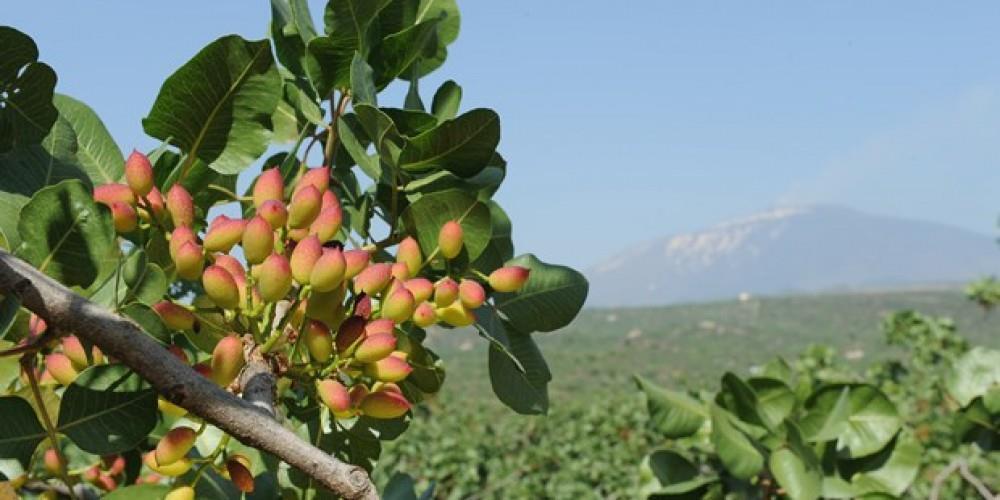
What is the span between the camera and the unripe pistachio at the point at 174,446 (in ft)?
2.21

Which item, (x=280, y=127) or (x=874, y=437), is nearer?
(x=280, y=127)

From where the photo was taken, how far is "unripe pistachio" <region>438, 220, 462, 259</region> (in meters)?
0.77

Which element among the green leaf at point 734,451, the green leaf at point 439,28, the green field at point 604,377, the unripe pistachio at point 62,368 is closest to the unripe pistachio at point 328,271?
the unripe pistachio at point 62,368

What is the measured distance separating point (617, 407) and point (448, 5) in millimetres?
7184

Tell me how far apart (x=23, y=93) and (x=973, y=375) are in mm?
1636

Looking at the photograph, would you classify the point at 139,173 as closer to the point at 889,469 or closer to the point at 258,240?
the point at 258,240

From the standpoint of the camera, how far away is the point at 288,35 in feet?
2.95

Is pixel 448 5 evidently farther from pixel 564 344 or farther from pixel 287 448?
pixel 564 344

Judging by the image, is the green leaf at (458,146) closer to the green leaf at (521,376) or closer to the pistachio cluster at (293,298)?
the pistachio cluster at (293,298)

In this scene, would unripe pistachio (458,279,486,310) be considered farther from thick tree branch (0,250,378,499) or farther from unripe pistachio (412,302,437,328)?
thick tree branch (0,250,378,499)

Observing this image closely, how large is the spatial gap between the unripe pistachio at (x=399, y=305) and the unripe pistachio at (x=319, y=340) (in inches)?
1.8

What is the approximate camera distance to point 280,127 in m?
0.99

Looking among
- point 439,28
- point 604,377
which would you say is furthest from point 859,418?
point 604,377

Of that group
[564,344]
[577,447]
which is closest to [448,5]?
[577,447]
